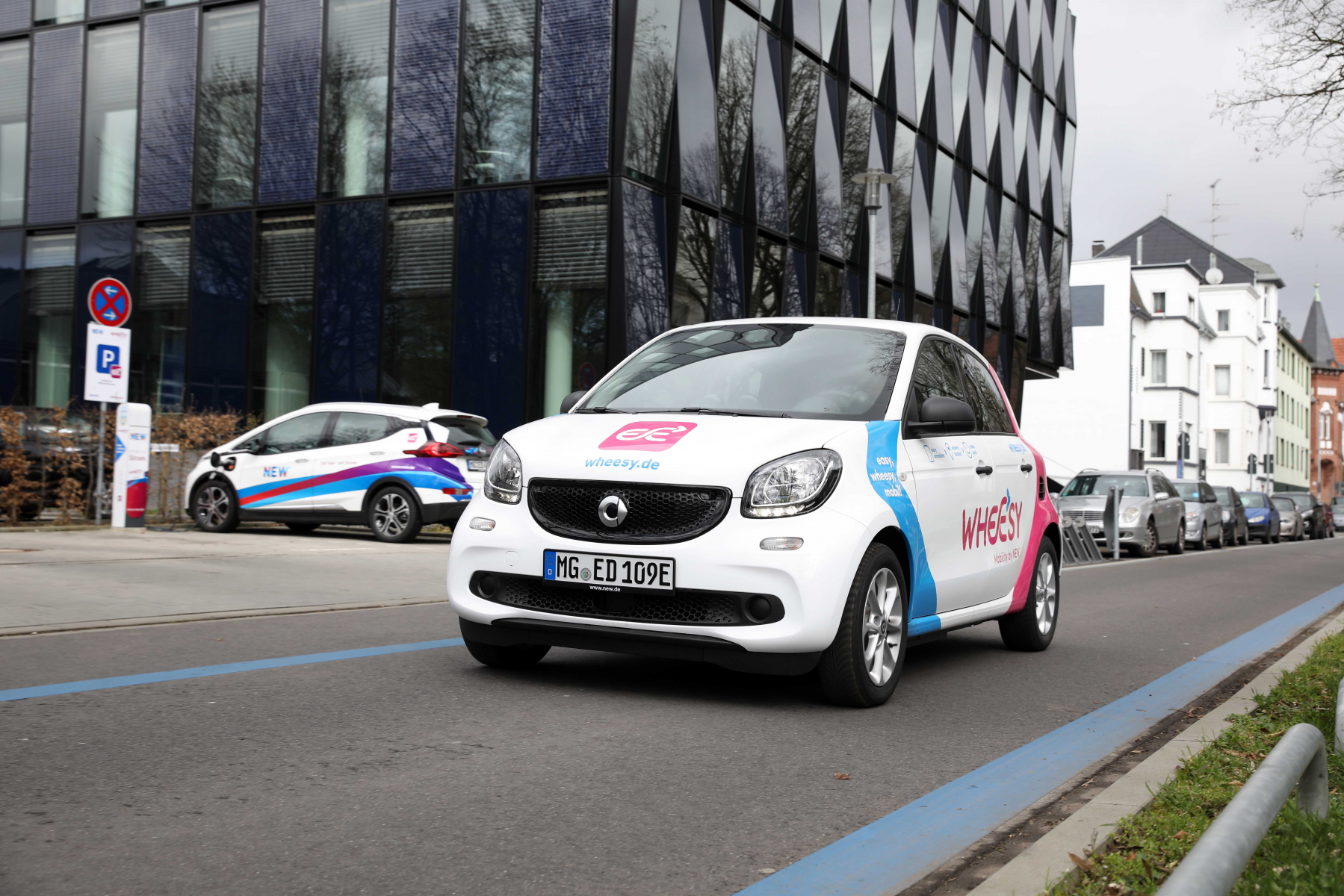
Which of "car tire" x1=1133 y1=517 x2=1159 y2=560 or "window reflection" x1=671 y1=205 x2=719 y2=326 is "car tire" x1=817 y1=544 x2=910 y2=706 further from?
"car tire" x1=1133 y1=517 x2=1159 y2=560

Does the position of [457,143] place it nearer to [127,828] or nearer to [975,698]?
[975,698]

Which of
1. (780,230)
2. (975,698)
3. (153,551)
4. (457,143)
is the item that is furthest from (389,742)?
(780,230)

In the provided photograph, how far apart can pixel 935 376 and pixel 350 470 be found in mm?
9745

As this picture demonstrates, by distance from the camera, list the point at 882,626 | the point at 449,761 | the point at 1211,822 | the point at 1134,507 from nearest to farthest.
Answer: the point at 1211,822 < the point at 449,761 < the point at 882,626 < the point at 1134,507

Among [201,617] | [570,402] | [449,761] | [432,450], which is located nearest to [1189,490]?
[432,450]

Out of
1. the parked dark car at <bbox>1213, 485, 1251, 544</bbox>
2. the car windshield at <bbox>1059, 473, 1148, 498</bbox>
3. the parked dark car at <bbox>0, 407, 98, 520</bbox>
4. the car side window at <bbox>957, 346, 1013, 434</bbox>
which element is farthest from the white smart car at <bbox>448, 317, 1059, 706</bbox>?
the parked dark car at <bbox>1213, 485, 1251, 544</bbox>

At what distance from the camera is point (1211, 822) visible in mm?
3291

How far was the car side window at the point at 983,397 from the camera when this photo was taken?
7.53 m

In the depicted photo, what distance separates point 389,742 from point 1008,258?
30198mm

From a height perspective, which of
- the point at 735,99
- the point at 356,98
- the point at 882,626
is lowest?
the point at 882,626

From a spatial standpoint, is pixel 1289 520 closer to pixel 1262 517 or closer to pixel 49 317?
pixel 1262 517

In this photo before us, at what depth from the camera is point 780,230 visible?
2186 centimetres

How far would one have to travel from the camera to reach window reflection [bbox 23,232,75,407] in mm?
22406

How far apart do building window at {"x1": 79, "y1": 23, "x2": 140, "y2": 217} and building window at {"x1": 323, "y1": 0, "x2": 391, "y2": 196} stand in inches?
163
